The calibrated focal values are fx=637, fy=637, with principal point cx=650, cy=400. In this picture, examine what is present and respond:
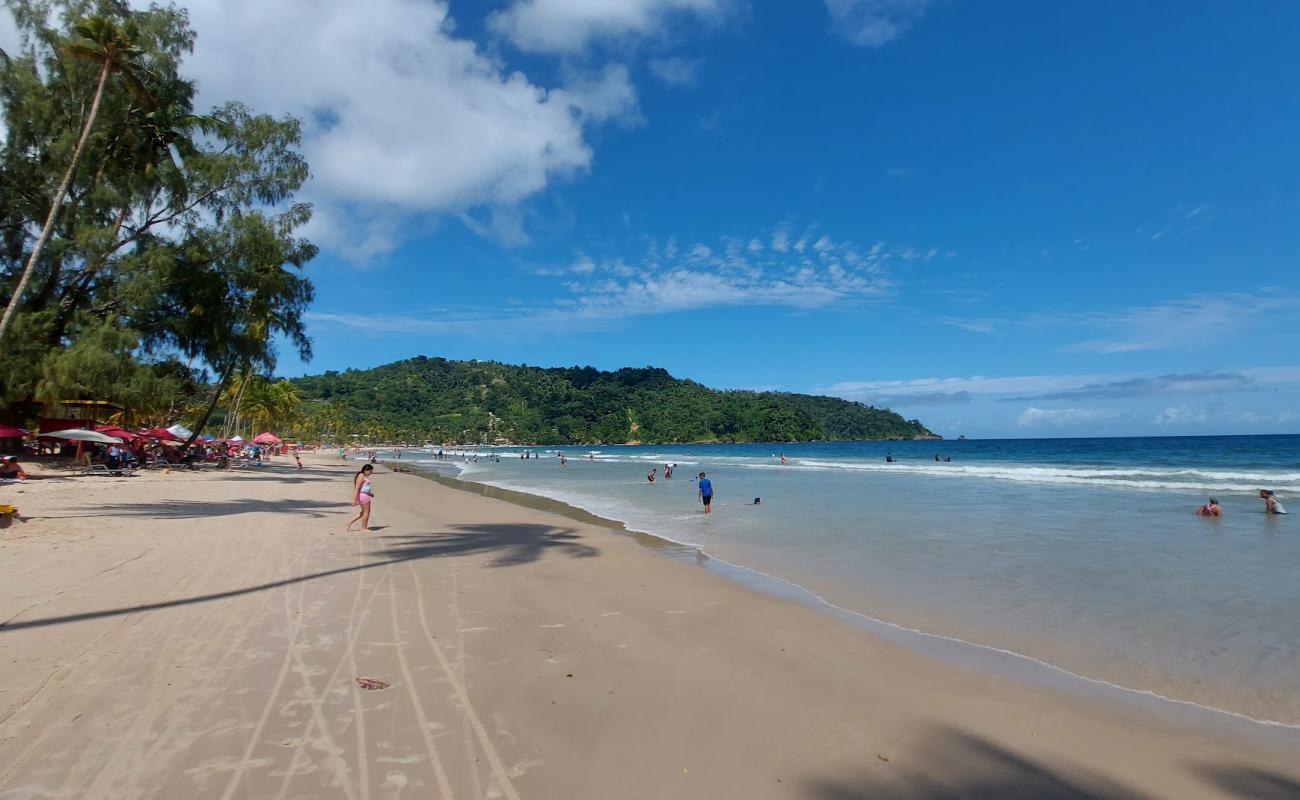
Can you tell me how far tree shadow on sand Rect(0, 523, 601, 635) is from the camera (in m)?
6.26

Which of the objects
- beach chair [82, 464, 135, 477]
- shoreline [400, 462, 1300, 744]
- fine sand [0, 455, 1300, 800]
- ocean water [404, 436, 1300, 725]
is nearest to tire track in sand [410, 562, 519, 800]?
fine sand [0, 455, 1300, 800]

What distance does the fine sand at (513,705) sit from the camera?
3.52 meters

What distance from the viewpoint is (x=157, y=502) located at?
1619cm

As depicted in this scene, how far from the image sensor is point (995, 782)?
12.0 ft

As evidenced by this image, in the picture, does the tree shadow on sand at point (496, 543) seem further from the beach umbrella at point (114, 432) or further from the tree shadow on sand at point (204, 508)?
the beach umbrella at point (114, 432)

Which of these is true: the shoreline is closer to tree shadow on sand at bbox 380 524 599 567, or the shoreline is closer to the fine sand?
the fine sand

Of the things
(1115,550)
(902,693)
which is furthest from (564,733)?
(1115,550)

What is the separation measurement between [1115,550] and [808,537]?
5547 millimetres

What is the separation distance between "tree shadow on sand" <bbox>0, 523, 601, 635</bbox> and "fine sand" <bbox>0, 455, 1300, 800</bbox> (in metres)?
0.09

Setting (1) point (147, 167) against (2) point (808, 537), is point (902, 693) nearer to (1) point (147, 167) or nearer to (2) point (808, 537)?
(2) point (808, 537)

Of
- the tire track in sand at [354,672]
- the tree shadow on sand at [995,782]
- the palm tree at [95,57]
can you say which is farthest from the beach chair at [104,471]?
the tree shadow on sand at [995,782]

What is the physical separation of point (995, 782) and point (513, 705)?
3.04 m

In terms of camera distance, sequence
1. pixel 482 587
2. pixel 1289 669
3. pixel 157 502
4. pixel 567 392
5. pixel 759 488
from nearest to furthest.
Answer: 1. pixel 1289 669
2. pixel 482 587
3. pixel 157 502
4. pixel 759 488
5. pixel 567 392

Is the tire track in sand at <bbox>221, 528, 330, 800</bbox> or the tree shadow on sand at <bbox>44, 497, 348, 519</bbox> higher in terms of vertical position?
the tire track in sand at <bbox>221, 528, 330, 800</bbox>
